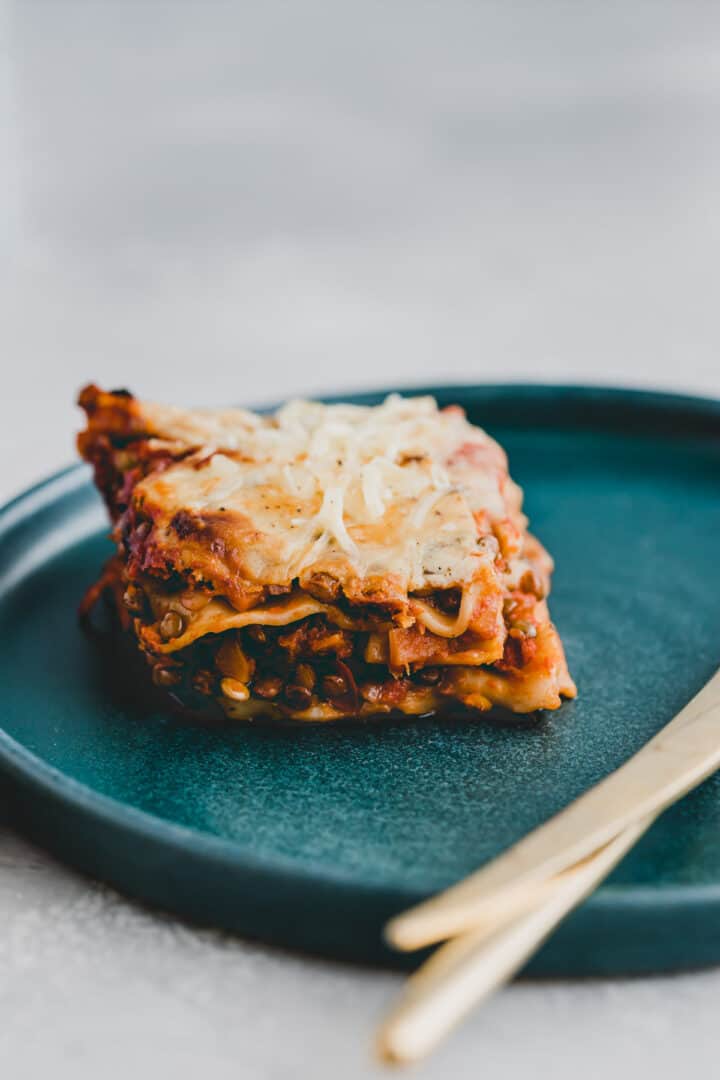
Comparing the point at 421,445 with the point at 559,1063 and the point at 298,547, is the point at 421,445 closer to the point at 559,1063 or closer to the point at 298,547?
the point at 298,547

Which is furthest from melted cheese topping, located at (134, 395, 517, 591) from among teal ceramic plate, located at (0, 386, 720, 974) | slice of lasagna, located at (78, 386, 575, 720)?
teal ceramic plate, located at (0, 386, 720, 974)

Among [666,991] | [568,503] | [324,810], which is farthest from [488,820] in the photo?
[568,503]

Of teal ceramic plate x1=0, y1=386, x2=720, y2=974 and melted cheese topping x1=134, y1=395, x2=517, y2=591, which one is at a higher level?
melted cheese topping x1=134, y1=395, x2=517, y2=591

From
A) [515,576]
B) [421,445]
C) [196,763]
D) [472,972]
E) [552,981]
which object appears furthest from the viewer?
[421,445]

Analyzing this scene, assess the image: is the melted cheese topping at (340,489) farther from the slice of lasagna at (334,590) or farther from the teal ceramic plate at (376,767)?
the teal ceramic plate at (376,767)

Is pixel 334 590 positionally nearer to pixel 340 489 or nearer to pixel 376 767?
pixel 340 489

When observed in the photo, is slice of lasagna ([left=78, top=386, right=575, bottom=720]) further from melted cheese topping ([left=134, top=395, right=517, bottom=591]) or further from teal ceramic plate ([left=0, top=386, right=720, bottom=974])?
teal ceramic plate ([left=0, top=386, right=720, bottom=974])

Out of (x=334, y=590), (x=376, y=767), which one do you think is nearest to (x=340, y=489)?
(x=334, y=590)
